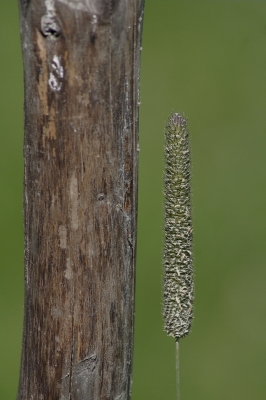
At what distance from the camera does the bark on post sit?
3.90ft

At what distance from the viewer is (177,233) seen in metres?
1.42

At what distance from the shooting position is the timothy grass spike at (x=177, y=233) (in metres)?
1.36

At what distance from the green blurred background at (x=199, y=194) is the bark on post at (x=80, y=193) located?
1937 mm

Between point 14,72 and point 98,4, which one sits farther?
point 14,72

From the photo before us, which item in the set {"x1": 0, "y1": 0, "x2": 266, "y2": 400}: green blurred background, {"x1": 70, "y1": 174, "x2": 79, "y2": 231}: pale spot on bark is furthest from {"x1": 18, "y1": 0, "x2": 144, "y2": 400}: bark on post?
{"x1": 0, "y1": 0, "x2": 266, "y2": 400}: green blurred background

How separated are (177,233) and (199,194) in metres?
1.97

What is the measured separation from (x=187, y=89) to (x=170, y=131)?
205cm

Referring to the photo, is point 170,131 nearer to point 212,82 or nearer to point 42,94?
point 42,94

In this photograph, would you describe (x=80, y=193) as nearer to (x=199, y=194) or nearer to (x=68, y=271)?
(x=68, y=271)

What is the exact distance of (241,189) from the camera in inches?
135

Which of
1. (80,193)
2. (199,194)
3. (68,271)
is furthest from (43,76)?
(199,194)

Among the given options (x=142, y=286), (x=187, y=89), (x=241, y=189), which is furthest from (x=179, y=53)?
(x=142, y=286)

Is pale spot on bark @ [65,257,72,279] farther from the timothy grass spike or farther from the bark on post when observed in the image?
the timothy grass spike

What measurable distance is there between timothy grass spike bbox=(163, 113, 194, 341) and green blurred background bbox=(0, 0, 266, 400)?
6.08ft
